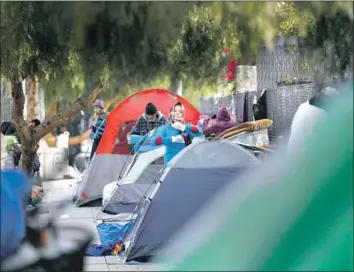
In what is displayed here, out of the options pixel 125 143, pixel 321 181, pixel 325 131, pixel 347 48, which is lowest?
pixel 125 143

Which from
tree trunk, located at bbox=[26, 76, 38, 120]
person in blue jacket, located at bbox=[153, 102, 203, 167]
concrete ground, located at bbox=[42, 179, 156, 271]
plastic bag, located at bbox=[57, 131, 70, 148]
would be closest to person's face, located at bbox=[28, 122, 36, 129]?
tree trunk, located at bbox=[26, 76, 38, 120]

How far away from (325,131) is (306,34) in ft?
6.04

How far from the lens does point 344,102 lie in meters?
2.35

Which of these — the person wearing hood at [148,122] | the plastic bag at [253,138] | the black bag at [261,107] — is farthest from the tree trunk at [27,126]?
the black bag at [261,107]

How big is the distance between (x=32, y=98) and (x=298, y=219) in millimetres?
4990

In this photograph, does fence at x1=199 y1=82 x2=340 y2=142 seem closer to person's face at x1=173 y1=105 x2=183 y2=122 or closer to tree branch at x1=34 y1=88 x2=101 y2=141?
person's face at x1=173 y1=105 x2=183 y2=122

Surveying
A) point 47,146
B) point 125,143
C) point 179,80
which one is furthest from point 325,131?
point 47,146

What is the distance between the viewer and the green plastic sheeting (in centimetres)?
220

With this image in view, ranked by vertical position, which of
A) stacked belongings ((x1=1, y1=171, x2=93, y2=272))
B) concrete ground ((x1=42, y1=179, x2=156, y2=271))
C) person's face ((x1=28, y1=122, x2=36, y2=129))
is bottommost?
concrete ground ((x1=42, y1=179, x2=156, y2=271))

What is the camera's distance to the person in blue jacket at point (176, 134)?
25.8 ft

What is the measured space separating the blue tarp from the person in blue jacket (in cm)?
430

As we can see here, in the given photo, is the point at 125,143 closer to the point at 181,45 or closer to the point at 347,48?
the point at 181,45

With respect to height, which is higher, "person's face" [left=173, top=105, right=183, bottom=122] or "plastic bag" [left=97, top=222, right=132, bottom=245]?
"person's face" [left=173, top=105, right=183, bottom=122]

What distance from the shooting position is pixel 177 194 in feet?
20.7
